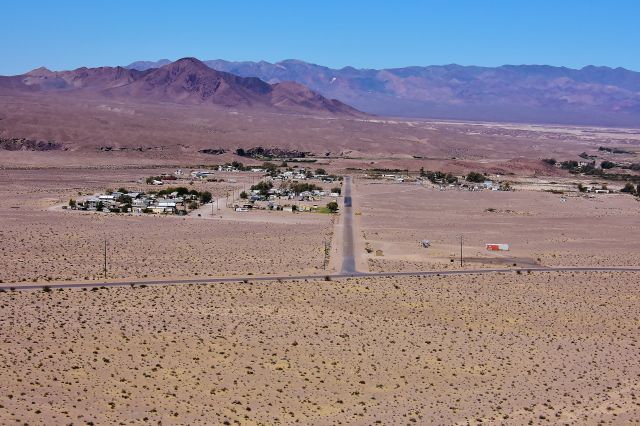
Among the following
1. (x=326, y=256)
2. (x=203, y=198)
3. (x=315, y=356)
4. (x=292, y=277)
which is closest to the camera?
(x=315, y=356)

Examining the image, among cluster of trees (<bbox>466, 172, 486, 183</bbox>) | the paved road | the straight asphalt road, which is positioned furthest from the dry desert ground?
cluster of trees (<bbox>466, 172, 486, 183</bbox>)

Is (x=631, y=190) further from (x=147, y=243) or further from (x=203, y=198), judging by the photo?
(x=147, y=243)

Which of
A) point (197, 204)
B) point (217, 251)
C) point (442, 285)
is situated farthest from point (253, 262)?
point (197, 204)

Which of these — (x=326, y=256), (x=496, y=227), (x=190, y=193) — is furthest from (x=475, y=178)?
(x=326, y=256)

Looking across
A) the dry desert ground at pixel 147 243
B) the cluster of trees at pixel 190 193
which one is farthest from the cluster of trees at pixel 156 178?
the dry desert ground at pixel 147 243

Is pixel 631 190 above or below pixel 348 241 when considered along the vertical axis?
above

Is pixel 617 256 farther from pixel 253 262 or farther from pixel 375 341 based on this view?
pixel 375 341

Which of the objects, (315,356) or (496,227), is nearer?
(315,356)

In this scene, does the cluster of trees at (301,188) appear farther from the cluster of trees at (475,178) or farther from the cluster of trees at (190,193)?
the cluster of trees at (475,178)
